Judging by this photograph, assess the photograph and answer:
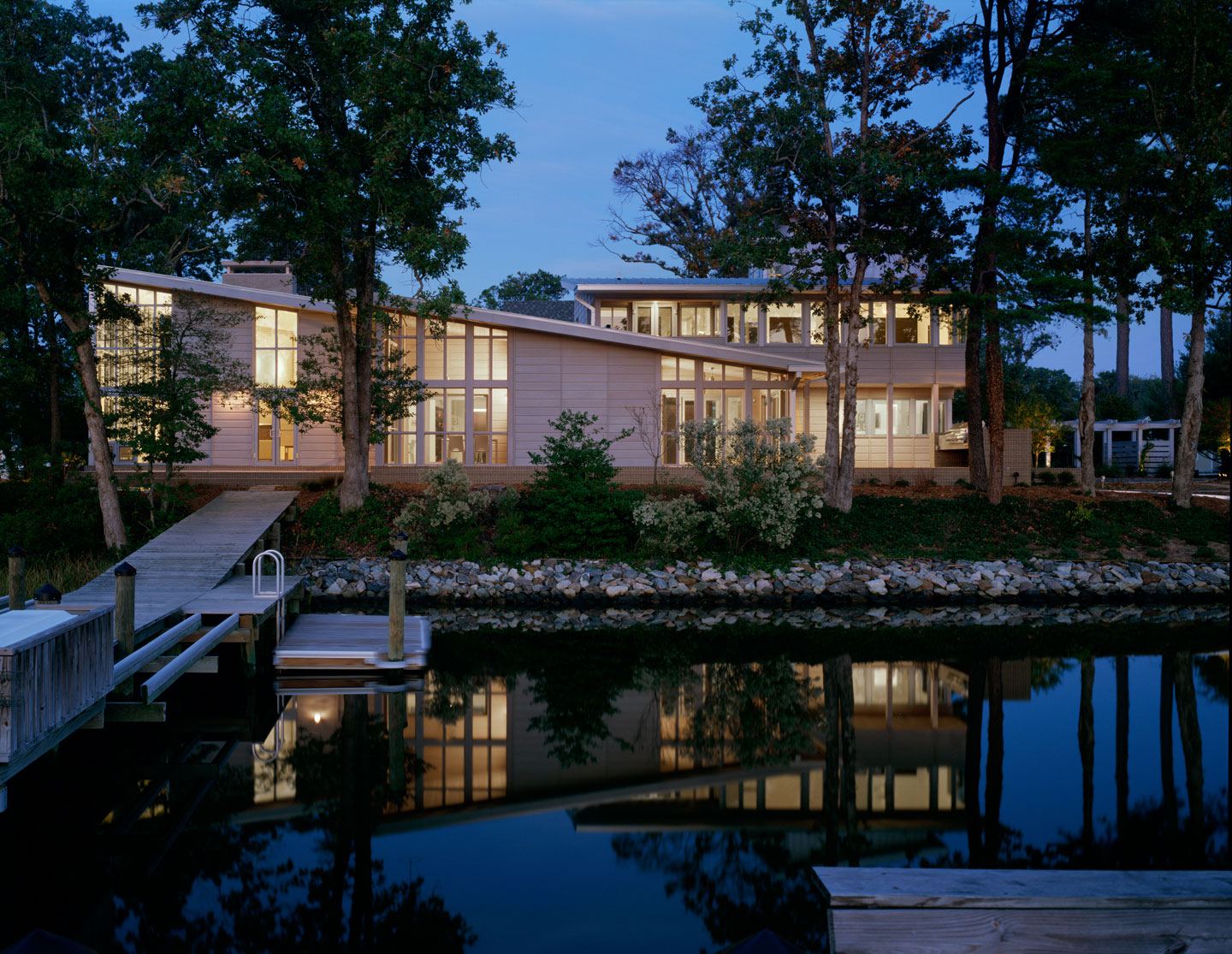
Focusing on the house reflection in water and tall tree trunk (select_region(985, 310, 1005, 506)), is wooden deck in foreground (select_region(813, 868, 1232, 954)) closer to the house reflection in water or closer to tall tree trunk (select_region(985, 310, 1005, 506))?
the house reflection in water

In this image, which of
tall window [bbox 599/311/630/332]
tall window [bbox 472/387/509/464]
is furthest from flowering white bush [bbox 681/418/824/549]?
tall window [bbox 599/311/630/332]

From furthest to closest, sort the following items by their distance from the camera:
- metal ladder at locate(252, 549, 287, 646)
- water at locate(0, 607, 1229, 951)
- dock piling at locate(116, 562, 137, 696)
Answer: metal ladder at locate(252, 549, 287, 646)
dock piling at locate(116, 562, 137, 696)
water at locate(0, 607, 1229, 951)

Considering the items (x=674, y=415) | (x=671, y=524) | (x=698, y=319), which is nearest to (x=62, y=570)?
(x=671, y=524)

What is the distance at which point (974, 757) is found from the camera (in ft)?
27.3

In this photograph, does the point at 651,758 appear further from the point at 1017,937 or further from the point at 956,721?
the point at 1017,937

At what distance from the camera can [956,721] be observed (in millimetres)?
9453

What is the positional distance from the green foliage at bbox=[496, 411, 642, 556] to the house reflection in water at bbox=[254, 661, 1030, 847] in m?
7.28

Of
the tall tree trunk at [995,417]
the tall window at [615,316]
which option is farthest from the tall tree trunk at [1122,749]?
the tall window at [615,316]

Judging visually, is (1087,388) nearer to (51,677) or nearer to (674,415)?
(674,415)

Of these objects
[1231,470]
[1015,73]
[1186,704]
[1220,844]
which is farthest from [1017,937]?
[1231,470]

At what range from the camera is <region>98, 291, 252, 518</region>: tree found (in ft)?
56.6

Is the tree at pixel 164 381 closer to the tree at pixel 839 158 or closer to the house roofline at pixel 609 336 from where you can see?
the house roofline at pixel 609 336

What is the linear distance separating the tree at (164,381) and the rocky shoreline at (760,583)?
341cm

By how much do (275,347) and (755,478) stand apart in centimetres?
1208
